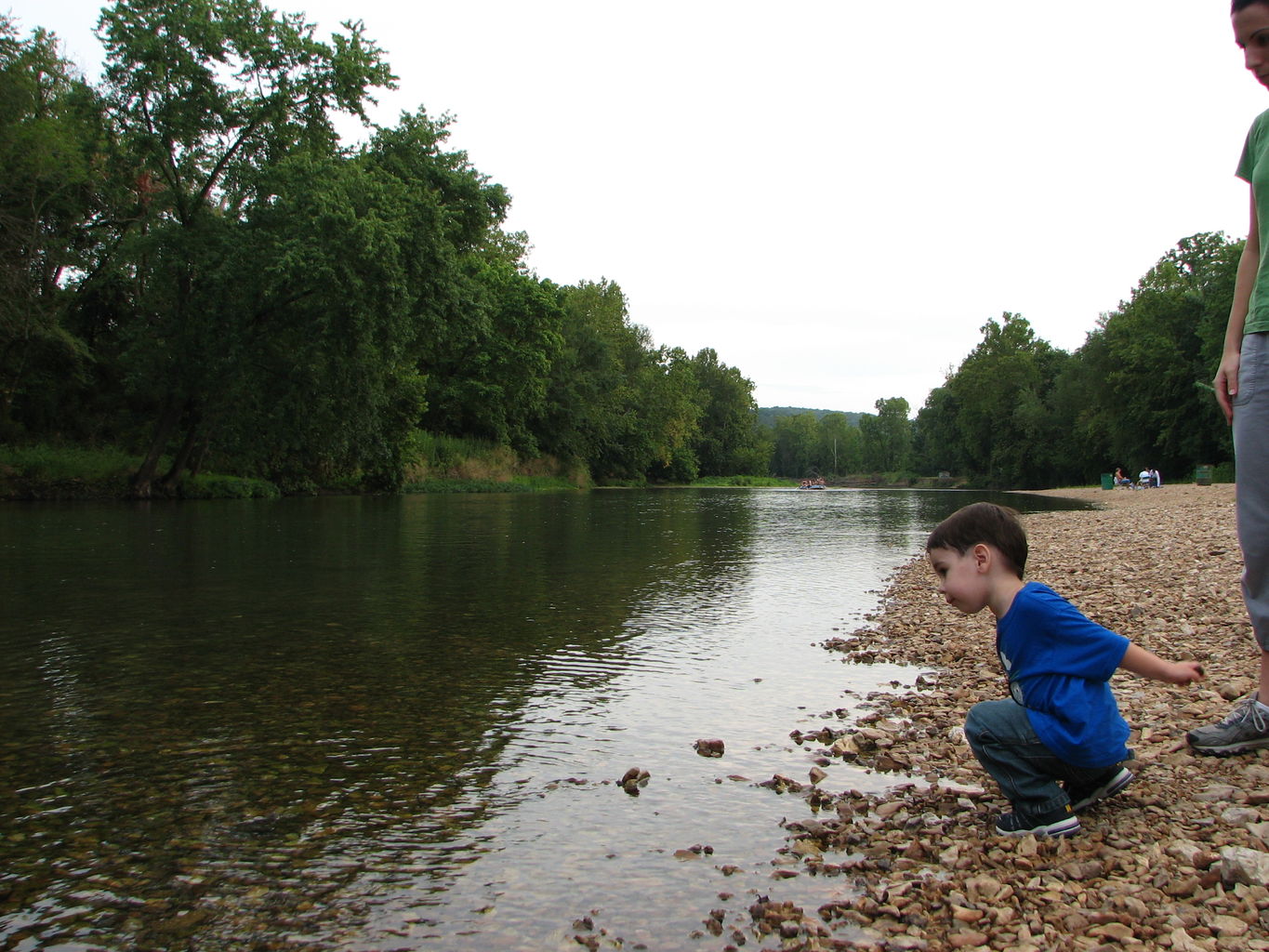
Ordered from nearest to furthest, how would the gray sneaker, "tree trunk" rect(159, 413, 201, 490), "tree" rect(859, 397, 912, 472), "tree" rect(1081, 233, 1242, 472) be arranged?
1. the gray sneaker
2. "tree trunk" rect(159, 413, 201, 490)
3. "tree" rect(1081, 233, 1242, 472)
4. "tree" rect(859, 397, 912, 472)

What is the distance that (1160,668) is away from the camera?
3074 millimetres

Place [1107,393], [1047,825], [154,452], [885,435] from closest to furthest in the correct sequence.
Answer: [1047,825] < [154,452] < [1107,393] < [885,435]

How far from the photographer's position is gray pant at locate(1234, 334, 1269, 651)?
354 cm

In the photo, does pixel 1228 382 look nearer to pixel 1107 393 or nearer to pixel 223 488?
pixel 223 488

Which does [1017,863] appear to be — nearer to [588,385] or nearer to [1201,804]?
[1201,804]

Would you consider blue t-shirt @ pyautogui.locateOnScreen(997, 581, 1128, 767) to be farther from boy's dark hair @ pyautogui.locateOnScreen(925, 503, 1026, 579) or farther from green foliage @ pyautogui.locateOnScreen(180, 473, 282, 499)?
green foliage @ pyautogui.locateOnScreen(180, 473, 282, 499)

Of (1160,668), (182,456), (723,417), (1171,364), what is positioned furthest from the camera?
(723,417)

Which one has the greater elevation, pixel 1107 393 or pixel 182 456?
pixel 1107 393

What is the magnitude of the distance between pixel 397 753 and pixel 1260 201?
4.28m

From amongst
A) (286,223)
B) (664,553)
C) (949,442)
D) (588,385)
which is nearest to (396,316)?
(286,223)

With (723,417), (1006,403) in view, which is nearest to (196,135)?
(1006,403)

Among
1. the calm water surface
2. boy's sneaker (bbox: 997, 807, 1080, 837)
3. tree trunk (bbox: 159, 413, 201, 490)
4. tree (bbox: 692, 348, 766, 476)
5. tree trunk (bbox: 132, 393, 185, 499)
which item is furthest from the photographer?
tree (bbox: 692, 348, 766, 476)

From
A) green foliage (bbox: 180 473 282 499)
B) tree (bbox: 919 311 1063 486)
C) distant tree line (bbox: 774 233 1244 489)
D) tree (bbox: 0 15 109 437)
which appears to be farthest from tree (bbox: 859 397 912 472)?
tree (bbox: 0 15 109 437)

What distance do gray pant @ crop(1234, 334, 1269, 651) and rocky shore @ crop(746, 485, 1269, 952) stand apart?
0.62 m
